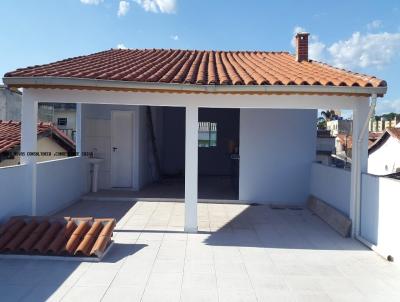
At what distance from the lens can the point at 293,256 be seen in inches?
237

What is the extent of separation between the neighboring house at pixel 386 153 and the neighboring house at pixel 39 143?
19401mm

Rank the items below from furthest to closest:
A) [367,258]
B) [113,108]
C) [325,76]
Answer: [113,108] < [325,76] < [367,258]

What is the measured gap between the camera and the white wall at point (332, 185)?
7.85 meters

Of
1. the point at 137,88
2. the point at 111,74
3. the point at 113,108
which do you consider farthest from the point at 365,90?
the point at 113,108

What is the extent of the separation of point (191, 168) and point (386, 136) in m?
22.5

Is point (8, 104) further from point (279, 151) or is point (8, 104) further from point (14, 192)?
point (279, 151)

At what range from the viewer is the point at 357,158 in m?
7.07

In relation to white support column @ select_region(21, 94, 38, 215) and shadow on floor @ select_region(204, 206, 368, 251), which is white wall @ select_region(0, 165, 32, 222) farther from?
shadow on floor @ select_region(204, 206, 368, 251)

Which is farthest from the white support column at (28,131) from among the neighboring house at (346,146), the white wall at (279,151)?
the neighboring house at (346,146)

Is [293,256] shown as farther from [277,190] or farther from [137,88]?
[277,190]

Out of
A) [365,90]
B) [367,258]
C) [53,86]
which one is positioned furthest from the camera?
[53,86]

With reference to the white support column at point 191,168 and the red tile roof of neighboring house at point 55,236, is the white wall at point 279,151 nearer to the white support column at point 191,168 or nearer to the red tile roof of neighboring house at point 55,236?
the white support column at point 191,168

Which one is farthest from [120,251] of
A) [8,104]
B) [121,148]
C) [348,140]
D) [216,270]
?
[8,104]

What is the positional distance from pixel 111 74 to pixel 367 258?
554cm
